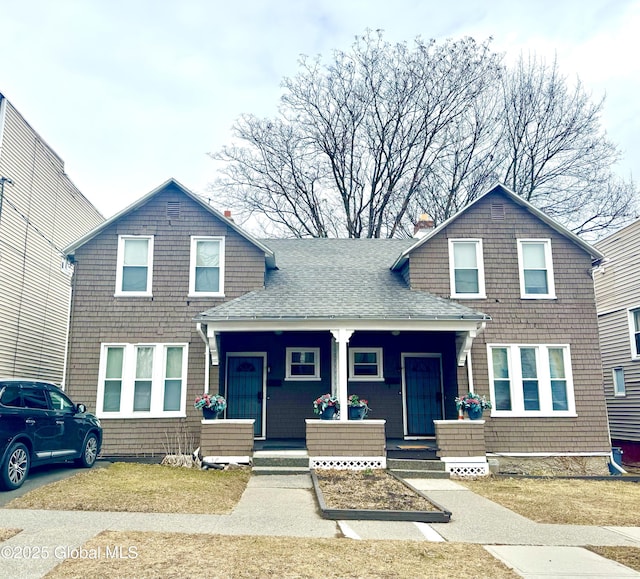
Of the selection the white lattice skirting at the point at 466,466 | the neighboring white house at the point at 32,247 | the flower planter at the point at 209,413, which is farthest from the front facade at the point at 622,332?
the neighboring white house at the point at 32,247

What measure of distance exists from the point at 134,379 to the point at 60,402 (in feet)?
8.46

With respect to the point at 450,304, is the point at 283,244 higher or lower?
higher

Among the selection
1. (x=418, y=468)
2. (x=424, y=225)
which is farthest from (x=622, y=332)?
(x=418, y=468)

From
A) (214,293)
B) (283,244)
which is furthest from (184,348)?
(283,244)

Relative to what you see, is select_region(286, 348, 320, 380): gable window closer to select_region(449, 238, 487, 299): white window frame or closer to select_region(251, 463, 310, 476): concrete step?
select_region(251, 463, 310, 476): concrete step

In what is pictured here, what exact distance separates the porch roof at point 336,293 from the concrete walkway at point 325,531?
172 inches

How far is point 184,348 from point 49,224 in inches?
268

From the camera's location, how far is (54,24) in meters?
11.2

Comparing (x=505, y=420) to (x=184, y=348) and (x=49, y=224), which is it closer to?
(x=184, y=348)

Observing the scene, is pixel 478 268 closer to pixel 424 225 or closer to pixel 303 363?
pixel 424 225

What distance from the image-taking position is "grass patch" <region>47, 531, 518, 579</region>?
4.67 metres

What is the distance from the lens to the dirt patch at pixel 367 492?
7535 millimetres

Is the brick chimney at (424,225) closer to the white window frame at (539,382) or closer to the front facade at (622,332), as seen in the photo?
the white window frame at (539,382)

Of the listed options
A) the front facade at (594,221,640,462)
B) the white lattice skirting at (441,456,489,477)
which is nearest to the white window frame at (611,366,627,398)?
the front facade at (594,221,640,462)
